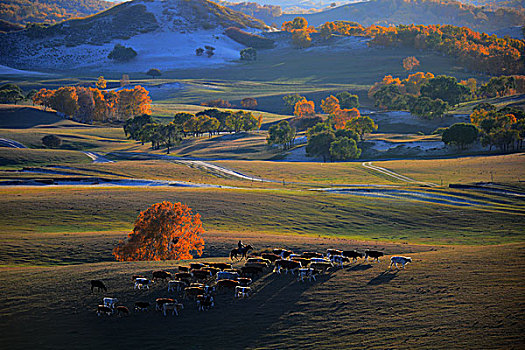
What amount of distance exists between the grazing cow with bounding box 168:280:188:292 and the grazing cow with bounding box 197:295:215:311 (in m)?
2.45

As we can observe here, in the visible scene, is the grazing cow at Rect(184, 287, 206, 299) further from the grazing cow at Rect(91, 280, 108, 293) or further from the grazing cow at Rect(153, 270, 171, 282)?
the grazing cow at Rect(91, 280, 108, 293)

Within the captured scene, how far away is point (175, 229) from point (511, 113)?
115 meters

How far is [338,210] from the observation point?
60.5 metres

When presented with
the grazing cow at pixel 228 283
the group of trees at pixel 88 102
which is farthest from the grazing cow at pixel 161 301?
the group of trees at pixel 88 102

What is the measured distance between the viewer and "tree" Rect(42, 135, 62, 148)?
431 feet

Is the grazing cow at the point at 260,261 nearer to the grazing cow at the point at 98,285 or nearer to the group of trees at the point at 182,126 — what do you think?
the grazing cow at the point at 98,285

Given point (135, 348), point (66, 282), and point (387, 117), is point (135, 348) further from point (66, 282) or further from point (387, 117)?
point (387, 117)

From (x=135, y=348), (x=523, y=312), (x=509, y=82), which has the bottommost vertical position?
(x=135, y=348)

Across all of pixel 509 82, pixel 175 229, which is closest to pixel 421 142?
pixel 509 82

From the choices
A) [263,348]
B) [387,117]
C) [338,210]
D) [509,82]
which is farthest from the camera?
[509,82]

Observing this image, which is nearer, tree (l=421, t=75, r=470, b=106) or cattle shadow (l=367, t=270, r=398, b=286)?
cattle shadow (l=367, t=270, r=398, b=286)

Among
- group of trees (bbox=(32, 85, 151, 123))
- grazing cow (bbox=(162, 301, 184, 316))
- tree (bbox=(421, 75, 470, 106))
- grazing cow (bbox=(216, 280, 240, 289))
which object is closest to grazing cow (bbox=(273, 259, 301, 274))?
grazing cow (bbox=(216, 280, 240, 289))

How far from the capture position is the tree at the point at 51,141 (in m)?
131

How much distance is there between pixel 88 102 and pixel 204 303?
179943 mm
